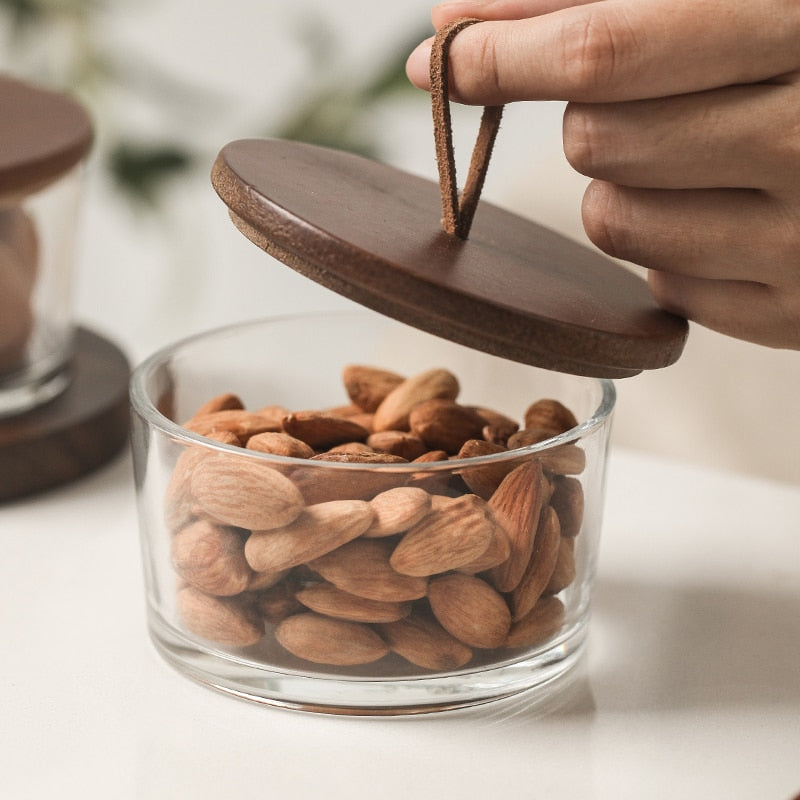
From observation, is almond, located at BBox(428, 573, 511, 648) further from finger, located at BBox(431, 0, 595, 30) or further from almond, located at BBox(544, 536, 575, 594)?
finger, located at BBox(431, 0, 595, 30)

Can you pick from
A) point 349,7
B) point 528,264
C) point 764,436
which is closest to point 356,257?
point 528,264

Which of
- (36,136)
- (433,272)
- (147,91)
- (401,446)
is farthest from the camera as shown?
(147,91)

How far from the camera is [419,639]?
1.44 ft

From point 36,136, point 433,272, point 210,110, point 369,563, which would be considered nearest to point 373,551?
point 369,563

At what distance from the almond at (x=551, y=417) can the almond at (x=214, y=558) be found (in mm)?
161

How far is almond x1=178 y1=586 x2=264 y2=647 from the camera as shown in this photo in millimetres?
448

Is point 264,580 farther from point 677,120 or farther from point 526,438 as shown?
point 677,120

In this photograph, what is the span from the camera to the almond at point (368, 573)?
43 centimetres

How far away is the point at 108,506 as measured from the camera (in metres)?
0.66

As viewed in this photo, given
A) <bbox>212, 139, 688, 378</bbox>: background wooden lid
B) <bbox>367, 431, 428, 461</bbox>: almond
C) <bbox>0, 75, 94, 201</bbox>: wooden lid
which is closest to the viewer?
<bbox>212, 139, 688, 378</bbox>: background wooden lid

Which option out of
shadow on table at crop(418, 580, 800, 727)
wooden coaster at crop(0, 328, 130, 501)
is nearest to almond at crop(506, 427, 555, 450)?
shadow on table at crop(418, 580, 800, 727)

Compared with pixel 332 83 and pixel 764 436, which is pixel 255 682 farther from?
pixel 332 83

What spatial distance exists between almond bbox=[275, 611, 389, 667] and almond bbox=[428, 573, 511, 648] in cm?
3

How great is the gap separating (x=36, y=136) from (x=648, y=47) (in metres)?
0.41
